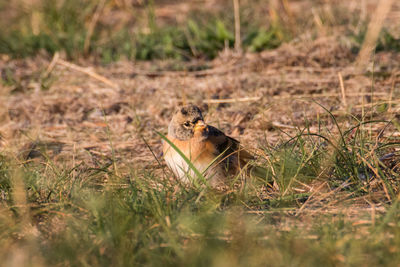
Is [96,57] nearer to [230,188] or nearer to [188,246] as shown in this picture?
[230,188]

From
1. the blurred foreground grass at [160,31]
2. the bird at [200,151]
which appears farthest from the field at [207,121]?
the bird at [200,151]

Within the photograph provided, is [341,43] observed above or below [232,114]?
above

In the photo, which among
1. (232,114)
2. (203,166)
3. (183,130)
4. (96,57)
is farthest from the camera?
(96,57)

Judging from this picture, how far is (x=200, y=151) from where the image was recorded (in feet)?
12.5

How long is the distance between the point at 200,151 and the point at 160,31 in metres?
4.93

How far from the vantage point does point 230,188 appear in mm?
3396

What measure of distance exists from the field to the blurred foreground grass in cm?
3

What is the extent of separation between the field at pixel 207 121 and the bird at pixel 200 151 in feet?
0.45

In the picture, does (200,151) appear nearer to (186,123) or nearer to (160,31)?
(186,123)

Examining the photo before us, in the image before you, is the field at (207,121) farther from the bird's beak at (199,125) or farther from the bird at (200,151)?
the bird's beak at (199,125)

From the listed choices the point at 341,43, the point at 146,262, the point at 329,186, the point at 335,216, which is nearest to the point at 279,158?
the point at 329,186

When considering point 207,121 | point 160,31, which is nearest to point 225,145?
point 207,121

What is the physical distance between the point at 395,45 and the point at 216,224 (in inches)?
196

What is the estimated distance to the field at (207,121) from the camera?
272 centimetres
